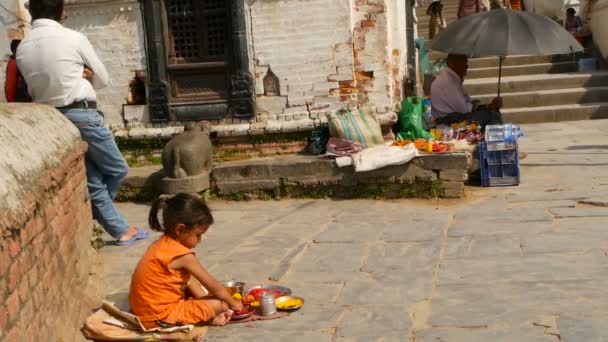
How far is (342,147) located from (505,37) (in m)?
2.15

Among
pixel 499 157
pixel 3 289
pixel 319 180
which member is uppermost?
pixel 3 289

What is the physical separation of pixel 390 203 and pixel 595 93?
6.71 metres

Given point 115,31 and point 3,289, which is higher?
point 115,31

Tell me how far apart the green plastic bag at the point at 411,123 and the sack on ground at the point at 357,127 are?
1.36 ft

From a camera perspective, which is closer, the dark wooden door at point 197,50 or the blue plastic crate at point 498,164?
the blue plastic crate at point 498,164

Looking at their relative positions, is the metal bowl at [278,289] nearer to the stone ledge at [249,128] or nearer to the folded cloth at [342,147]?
the folded cloth at [342,147]

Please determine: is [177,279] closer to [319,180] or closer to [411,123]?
[319,180]

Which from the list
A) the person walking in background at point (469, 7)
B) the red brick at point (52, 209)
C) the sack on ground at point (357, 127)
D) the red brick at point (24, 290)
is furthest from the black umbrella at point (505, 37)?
the person walking in background at point (469, 7)

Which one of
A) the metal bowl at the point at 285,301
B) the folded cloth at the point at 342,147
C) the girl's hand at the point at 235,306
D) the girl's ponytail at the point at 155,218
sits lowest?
the metal bowl at the point at 285,301

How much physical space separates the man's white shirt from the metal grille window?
328cm

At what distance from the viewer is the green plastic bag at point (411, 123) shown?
8867mm

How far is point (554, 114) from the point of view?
13.0m

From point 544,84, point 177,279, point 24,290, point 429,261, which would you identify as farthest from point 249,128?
point 544,84

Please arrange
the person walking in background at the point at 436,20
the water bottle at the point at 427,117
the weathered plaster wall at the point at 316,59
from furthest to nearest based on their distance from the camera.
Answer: the person walking in background at the point at 436,20
the water bottle at the point at 427,117
the weathered plaster wall at the point at 316,59
